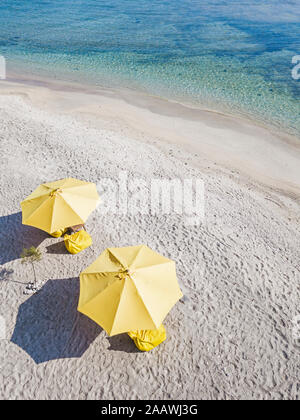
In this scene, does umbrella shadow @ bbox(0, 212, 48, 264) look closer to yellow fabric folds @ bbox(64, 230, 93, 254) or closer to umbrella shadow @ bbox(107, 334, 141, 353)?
yellow fabric folds @ bbox(64, 230, 93, 254)

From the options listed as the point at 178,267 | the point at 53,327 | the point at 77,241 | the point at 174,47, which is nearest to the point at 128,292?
the point at 53,327

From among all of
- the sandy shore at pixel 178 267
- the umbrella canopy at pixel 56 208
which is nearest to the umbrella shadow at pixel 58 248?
the sandy shore at pixel 178 267

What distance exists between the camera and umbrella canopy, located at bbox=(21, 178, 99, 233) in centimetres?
1017

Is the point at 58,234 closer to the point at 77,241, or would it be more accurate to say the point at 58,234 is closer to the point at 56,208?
the point at 77,241

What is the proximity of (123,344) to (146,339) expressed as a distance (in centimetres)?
78

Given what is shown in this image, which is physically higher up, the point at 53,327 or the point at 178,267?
the point at 178,267

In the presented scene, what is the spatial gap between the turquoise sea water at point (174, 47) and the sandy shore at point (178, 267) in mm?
7105

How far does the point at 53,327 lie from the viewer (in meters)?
8.88

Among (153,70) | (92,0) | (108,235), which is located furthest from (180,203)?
(92,0)

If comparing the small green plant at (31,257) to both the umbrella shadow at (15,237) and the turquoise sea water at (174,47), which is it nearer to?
the umbrella shadow at (15,237)

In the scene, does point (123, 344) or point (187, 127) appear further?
point (187, 127)

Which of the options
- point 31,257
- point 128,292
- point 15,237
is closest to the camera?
point 128,292

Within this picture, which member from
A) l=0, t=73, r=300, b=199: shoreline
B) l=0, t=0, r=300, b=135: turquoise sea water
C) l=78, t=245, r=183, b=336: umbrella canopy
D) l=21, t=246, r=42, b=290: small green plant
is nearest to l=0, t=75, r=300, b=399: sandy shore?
l=0, t=73, r=300, b=199: shoreline

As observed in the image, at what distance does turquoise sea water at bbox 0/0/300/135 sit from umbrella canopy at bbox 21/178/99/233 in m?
16.7
